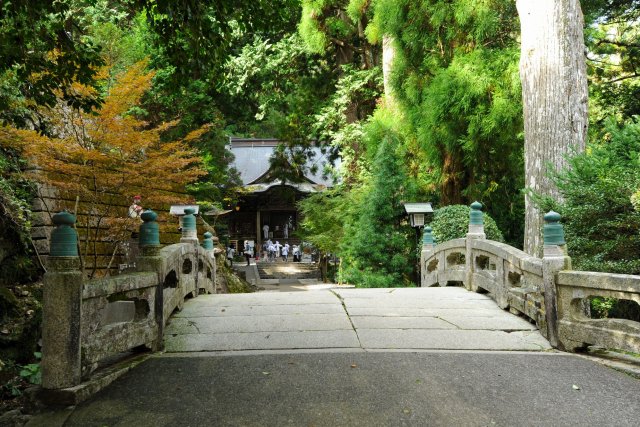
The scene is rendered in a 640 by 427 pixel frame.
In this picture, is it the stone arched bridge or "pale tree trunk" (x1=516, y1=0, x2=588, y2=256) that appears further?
"pale tree trunk" (x1=516, y1=0, x2=588, y2=256)

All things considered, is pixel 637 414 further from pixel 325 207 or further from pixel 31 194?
pixel 325 207

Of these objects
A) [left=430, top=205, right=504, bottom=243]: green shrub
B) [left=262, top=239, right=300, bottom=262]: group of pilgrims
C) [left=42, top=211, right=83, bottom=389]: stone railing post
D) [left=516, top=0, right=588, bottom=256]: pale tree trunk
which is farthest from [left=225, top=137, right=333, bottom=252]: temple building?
[left=42, top=211, right=83, bottom=389]: stone railing post

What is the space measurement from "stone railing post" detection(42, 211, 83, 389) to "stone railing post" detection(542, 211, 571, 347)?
3947 mm

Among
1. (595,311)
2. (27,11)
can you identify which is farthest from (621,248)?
(27,11)

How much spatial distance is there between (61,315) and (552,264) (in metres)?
4.06

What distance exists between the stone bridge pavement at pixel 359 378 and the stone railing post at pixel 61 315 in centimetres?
27

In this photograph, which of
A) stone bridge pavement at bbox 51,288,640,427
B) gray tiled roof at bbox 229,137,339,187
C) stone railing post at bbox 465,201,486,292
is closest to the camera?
stone bridge pavement at bbox 51,288,640,427

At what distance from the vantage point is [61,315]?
3.31 metres

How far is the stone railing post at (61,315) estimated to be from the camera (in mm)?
3291

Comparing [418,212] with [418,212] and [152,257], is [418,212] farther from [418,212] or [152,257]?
[152,257]

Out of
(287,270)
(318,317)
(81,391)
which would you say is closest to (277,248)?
(287,270)

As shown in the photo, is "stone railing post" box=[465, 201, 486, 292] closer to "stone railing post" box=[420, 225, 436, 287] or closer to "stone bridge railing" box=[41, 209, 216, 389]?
"stone railing post" box=[420, 225, 436, 287]

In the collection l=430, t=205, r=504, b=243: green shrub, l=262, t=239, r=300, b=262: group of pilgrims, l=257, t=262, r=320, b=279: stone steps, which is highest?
l=430, t=205, r=504, b=243: green shrub

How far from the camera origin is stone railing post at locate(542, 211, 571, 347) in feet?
15.1
